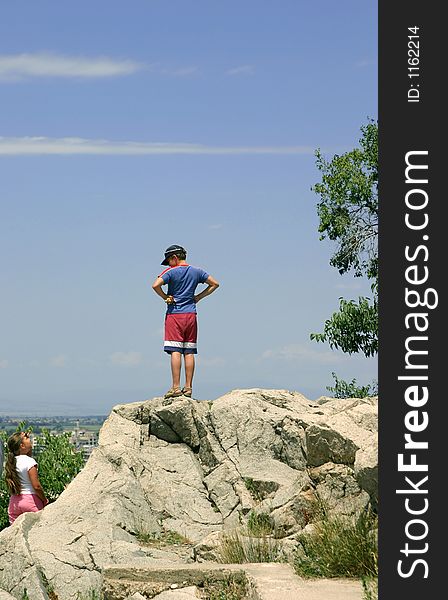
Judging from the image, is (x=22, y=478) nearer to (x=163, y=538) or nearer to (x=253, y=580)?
(x=163, y=538)

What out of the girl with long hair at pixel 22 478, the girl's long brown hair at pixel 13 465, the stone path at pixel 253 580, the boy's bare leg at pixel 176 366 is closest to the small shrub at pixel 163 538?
the girl with long hair at pixel 22 478

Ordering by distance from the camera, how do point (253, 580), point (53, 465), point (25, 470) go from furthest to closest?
point (53, 465), point (25, 470), point (253, 580)

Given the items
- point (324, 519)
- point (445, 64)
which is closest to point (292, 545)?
point (324, 519)

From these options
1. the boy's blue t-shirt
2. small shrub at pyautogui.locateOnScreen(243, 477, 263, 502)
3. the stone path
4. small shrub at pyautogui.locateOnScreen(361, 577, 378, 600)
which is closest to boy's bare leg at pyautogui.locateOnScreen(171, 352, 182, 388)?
the boy's blue t-shirt

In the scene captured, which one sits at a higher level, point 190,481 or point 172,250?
point 172,250

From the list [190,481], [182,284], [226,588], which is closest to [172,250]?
[182,284]

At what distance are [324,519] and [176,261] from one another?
16.9 ft

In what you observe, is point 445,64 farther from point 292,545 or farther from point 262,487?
point 262,487

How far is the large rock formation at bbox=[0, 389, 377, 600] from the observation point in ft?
43.6

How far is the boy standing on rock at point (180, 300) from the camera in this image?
16.0 m

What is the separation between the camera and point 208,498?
50.5 ft

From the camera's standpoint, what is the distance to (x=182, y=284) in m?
16.1

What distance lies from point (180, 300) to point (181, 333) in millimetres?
478

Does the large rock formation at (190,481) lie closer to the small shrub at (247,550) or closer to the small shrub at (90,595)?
the small shrub at (90,595)
